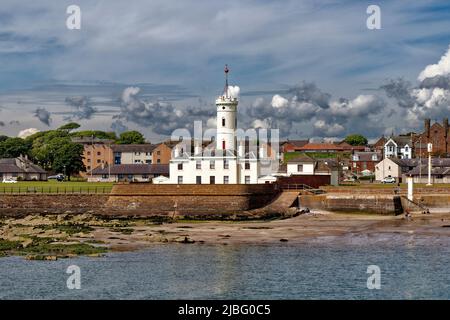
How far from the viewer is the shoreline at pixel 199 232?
154 ft

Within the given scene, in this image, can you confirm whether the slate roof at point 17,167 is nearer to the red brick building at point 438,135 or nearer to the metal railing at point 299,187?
the metal railing at point 299,187

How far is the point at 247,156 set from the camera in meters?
73.2

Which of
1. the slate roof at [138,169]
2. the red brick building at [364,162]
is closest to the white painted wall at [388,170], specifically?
the red brick building at [364,162]

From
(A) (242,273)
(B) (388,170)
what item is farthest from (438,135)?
(A) (242,273)

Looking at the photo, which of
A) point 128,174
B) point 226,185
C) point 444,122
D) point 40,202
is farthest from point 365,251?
point 444,122

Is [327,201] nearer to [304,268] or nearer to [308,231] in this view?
[308,231]

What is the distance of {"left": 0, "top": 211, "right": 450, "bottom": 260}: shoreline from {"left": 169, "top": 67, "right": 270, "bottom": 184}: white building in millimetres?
10051

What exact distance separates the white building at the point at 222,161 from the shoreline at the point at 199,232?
10051 millimetres

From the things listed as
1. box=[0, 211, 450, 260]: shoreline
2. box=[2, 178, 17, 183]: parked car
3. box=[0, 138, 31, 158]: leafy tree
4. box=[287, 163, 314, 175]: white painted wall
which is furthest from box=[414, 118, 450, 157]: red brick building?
box=[0, 138, 31, 158]: leafy tree

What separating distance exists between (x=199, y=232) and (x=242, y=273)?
1686cm

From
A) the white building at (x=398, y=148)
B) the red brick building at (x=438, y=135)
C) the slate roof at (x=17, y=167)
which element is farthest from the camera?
the white building at (x=398, y=148)
